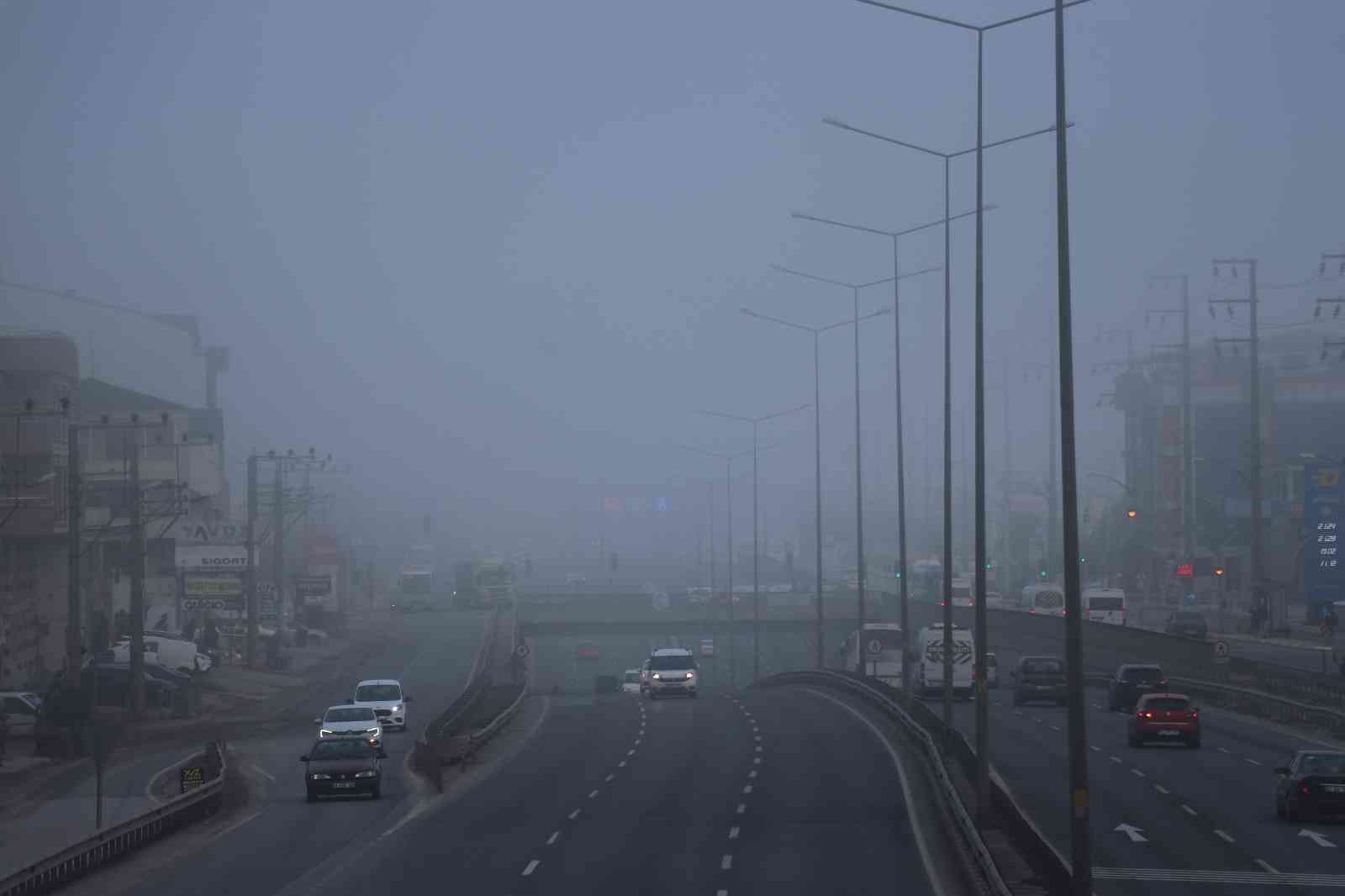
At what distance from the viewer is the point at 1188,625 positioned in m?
76.3

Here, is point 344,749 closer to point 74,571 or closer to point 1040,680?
point 74,571

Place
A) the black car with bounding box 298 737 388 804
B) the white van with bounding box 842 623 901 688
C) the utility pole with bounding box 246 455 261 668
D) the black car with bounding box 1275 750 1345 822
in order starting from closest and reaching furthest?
the black car with bounding box 1275 750 1345 822
the black car with bounding box 298 737 388 804
the white van with bounding box 842 623 901 688
the utility pole with bounding box 246 455 261 668

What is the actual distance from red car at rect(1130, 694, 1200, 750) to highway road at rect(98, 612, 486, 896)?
57.9ft

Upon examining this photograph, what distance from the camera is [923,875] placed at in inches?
914

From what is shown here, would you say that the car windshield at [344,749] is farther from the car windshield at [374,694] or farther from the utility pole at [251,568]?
the utility pole at [251,568]

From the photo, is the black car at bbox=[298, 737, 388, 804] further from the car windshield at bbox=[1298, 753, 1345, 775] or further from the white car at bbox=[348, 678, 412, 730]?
the car windshield at bbox=[1298, 753, 1345, 775]

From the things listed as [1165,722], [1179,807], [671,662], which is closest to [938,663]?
[671,662]

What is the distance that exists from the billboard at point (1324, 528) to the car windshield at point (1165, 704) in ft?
55.1

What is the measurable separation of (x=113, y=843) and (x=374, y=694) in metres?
26.2

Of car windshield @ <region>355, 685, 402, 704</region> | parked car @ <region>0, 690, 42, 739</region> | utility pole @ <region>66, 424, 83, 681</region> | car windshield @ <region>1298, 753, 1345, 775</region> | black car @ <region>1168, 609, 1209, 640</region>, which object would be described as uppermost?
utility pole @ <region>66, 424, 83, 681</region>

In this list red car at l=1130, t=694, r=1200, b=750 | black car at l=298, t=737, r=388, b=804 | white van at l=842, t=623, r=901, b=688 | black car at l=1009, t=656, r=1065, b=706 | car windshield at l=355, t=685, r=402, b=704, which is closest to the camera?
black car at l=298, t=737, r=388, b=804

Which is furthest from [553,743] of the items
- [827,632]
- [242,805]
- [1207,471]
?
[1207,471]

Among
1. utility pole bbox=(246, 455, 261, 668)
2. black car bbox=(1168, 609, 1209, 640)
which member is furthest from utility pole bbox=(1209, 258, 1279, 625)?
utility pole bbox=(246, 455, 261, 668)

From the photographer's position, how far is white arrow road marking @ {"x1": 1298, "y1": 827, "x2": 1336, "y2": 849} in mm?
25312
